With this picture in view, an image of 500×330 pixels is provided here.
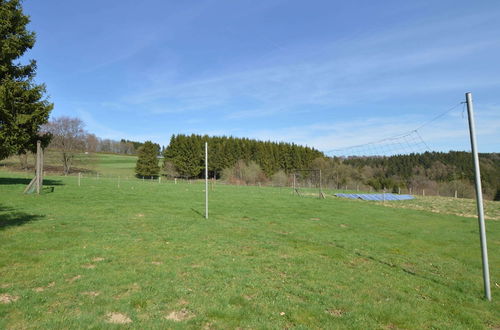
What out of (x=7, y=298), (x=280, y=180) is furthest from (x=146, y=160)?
(x=7, y=298)

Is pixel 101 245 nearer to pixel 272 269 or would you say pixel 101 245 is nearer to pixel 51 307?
pixel 51 307

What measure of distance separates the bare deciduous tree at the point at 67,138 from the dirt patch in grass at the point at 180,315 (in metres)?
69.3

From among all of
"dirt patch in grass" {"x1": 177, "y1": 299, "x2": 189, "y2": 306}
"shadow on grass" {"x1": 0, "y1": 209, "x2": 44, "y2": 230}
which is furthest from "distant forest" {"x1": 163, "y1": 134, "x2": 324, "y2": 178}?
"dirt patch in grass" {"x1": 177, "y1": 299, "x2": 189, "y2": 306}

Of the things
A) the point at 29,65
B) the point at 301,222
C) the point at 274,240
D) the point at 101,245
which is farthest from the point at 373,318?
the point at 29,65

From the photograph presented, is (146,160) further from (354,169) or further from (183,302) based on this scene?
(183,302)

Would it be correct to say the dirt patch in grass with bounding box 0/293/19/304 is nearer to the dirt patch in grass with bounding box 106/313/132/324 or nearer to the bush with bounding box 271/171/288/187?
the dirt patch in grass with bounding box 106/313/132/324

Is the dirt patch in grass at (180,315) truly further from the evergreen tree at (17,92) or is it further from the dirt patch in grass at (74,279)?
the evergreen tree at (17,92)

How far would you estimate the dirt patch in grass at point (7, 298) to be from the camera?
5109mm

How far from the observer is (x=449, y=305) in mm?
6055

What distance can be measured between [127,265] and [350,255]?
22.0 ft

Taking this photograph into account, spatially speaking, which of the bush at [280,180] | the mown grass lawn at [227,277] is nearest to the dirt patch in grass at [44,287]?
the mown grass lawn at [227,277]

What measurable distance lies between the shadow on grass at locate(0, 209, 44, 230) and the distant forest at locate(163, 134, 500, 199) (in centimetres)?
6005

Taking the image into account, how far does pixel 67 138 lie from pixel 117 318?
69541 millimetres

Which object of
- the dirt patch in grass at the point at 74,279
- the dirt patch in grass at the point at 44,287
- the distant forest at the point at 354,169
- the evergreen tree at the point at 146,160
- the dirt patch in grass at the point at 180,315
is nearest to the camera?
the dirt patch in grass at the point at 180,315
